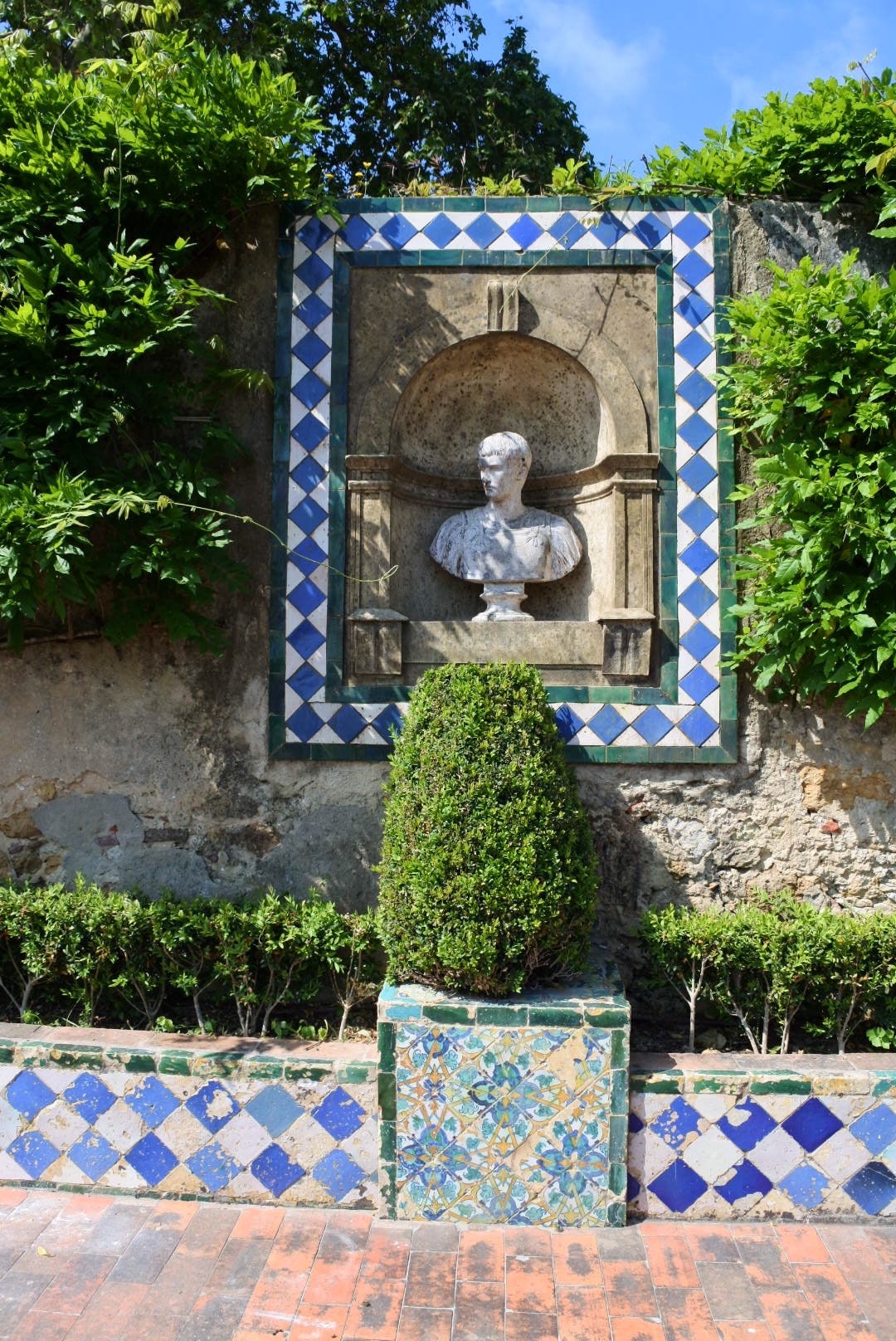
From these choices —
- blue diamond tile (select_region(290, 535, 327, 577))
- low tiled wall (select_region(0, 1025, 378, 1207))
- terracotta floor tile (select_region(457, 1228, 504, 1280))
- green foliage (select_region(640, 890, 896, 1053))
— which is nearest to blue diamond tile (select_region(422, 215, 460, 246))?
blue diamond tile (select_region(290, 535, 327, 577))

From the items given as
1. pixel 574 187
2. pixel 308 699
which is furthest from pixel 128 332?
pixel 574 187

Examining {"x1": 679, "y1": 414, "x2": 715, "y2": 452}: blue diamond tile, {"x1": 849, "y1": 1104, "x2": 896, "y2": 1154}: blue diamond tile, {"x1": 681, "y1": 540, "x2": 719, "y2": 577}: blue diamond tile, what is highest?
{"x1": 679, "y1": 414, "x2": 715, "y2": 452}: blue diamond tile

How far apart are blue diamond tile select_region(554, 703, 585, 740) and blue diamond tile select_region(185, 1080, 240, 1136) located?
7.07ft

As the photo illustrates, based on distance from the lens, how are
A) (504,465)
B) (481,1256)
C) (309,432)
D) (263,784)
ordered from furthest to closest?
(504,465)
(309,432)
(263,784)
(481,1256)

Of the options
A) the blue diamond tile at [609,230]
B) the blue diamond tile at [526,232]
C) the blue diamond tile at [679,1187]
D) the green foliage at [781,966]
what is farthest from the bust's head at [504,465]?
the blue diamond tile at [679,1187]

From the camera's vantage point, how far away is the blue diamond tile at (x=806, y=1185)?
13.5 feet

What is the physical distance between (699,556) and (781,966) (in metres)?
1.93

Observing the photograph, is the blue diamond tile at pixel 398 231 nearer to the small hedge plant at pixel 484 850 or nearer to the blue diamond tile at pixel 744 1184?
the small hedge plant at pixel 484 850

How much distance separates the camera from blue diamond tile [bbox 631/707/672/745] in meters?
5.22

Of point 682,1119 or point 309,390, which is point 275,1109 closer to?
point 682,1119

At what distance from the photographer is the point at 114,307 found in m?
4.99

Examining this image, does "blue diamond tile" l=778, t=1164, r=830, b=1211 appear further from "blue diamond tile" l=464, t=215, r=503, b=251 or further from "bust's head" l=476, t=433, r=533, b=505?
"blue diamond tile" l=464, t=215, r=503, b=251

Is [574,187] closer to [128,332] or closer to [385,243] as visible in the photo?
[385,243]

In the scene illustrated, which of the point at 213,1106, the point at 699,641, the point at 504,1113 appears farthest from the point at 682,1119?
the point at 699,641
